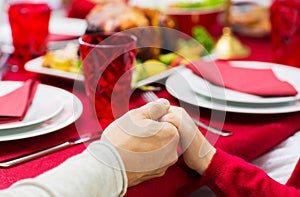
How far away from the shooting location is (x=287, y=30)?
53.1 inches

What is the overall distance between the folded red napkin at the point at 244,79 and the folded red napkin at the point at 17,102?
0.37m

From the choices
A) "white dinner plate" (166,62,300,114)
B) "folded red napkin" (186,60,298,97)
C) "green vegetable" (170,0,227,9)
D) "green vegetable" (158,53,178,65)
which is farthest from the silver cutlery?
"green vegetable" (170,0,227,9)

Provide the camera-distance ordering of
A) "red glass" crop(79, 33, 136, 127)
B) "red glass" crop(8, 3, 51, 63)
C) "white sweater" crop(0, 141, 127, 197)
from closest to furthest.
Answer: "white sweater" crop(0, 141, 127, 197) < "red glass" crop(79, 33, 136, 127) < "red glass" crop(8, 3, 51, 63)

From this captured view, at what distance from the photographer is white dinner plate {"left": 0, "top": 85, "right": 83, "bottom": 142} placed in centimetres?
82

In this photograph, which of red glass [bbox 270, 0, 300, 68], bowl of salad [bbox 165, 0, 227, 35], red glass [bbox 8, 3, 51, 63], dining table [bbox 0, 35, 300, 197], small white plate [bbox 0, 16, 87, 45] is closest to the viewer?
dining table [bbox 0, 35, 300, 197]

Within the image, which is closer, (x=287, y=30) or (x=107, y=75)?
(x=107, y=75)

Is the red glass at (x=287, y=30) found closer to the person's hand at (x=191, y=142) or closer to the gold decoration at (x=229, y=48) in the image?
the gold decoration at (x=229, y=48)

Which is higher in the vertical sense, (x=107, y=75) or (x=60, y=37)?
(x=107, y=75)

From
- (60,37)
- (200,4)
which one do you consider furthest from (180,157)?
(200,4)

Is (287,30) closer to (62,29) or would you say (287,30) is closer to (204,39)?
(204,39)

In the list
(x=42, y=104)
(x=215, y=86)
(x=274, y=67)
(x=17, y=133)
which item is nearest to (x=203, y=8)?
(x=274, y=67)

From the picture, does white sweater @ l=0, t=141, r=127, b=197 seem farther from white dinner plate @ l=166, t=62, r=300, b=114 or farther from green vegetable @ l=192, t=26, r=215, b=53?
green vegetable @ l=192, t=26, r=215, b=53

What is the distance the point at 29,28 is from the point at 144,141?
2.01ft

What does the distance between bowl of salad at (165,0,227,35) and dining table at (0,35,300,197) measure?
0.54 metres
